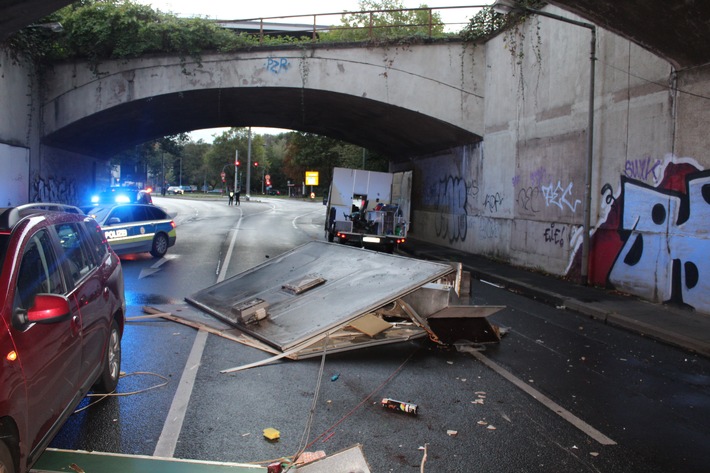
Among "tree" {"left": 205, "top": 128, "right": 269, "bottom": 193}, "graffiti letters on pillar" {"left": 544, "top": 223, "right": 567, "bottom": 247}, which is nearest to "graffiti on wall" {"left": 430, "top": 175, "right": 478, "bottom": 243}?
"graffiti letters on pillar" {"left": 544, "top": 223, "right": 567, "bottom": 247}

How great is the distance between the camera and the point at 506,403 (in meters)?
5.15

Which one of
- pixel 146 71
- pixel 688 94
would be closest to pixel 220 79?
pixel 146 71

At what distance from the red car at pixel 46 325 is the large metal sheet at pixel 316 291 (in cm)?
239

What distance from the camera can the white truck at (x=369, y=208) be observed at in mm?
18016

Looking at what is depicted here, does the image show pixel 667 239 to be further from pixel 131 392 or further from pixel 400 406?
pixel 131 392

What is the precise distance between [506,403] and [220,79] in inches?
681

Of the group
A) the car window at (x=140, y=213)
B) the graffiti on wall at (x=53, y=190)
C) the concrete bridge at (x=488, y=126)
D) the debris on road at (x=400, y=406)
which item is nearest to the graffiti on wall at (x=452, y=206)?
the concrete bridge at (x=488, y=126)

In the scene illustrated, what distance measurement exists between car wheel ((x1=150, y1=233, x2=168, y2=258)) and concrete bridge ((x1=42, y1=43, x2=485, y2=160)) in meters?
6.58

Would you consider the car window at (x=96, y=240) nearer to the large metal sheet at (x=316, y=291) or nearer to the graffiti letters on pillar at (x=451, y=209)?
the large metal sheet at (x=316, y=291)

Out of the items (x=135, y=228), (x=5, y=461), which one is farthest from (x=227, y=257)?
(x=5, y=461)

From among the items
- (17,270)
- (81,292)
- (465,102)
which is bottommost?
(81,292)

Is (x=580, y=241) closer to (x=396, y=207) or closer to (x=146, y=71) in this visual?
(x=396, y=207)

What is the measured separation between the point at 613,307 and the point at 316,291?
5743mm

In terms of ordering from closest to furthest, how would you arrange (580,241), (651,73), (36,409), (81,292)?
(36,409) → (81,292) → (651,73) → (580,241)
